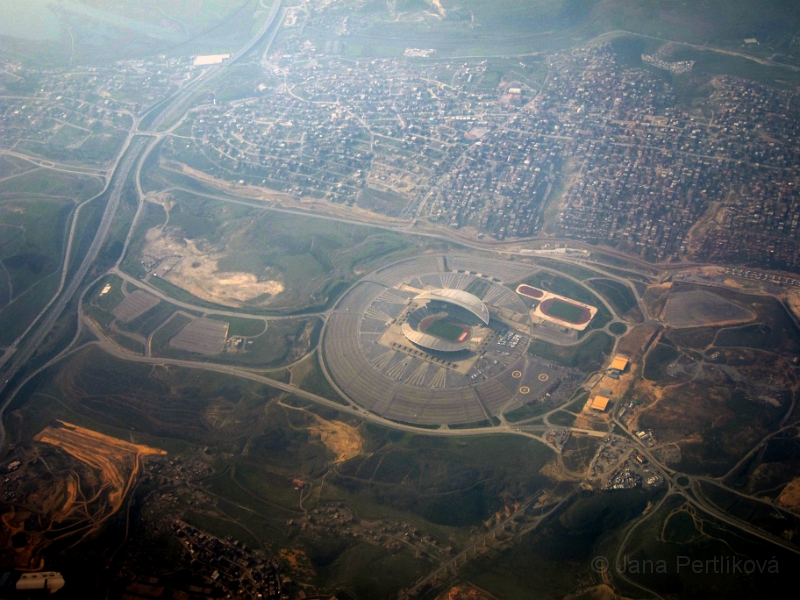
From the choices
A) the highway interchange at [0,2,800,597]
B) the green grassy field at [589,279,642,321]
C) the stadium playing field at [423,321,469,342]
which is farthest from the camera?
the green grassy field at [589,279,642,321]

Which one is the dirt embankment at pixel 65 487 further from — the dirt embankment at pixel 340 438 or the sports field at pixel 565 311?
the sports field at pixel 565 311

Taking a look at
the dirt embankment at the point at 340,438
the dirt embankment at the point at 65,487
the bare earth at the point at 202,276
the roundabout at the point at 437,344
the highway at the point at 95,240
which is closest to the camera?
the dirt embankment at the point at 65,487

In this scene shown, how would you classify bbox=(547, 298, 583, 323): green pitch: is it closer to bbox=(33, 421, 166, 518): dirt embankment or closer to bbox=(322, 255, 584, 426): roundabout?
bbox=(322, 255, 584, 426): roundabout

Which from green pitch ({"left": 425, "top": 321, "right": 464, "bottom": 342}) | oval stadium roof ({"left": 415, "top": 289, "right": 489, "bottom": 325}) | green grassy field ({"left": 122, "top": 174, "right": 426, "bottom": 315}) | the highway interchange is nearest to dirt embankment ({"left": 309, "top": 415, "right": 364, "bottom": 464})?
the highway interchange

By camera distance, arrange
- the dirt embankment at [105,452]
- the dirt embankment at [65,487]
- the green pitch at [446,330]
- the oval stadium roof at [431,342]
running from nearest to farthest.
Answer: the dirt embankment at [65,487] < the dirt embankment at [105,452] < the oval stadium roof at [431,342] < the green pitch at [446,330]
